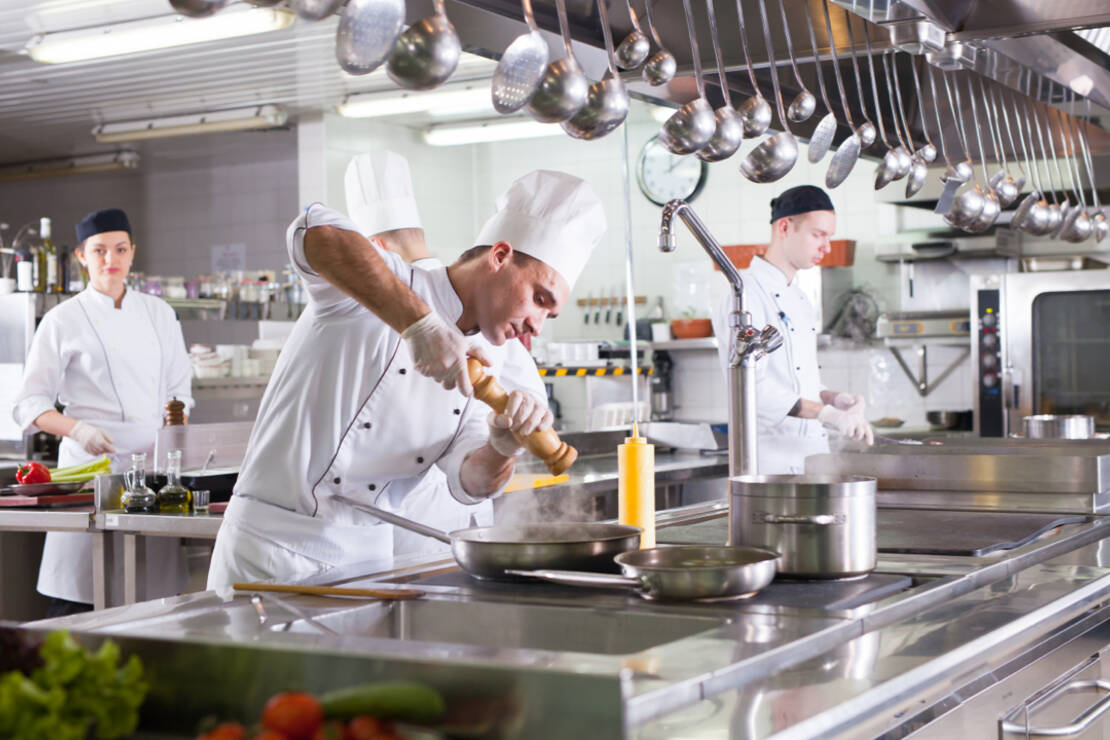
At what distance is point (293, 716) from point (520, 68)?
106 cm

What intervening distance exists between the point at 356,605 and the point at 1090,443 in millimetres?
2604

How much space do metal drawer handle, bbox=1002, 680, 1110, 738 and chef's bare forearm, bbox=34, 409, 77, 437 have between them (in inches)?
138

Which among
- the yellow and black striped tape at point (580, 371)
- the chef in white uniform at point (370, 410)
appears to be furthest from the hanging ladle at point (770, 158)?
the yellow and black striped tape at point (580, 371)

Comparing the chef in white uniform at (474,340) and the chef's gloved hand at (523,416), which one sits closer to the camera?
the chef's gloved hand at (523,416)

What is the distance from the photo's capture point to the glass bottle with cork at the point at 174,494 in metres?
3.59

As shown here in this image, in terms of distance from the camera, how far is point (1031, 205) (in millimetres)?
4184

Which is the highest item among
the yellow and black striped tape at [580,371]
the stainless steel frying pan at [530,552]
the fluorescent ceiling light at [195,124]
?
the fluorescent ceiling light at [195,124]

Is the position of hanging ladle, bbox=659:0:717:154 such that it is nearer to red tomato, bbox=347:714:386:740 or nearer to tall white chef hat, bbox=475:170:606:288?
tall white chef hat, bbox=475:170:606:288


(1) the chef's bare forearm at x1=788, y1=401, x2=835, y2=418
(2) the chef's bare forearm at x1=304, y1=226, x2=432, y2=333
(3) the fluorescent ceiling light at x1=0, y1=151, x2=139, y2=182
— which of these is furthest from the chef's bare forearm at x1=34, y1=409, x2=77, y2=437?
(3) the fluorescent ceiling light at x1=0, y1=151, x2=139, y2=182

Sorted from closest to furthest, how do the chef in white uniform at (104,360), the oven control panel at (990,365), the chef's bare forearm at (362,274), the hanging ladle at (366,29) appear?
the hanging ladle at (366,29), the chef's bare forearm at (362,274), the chef in white uniform at (104,360), the oven control panel at (990,365)

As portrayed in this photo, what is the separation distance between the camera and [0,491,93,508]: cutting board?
376cm

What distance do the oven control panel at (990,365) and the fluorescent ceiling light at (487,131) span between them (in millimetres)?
3277

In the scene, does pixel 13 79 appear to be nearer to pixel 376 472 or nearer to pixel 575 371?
pixel 575 371

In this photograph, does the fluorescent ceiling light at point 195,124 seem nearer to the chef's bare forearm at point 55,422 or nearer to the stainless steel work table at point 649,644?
the chef's bare forearm at point 55,422
